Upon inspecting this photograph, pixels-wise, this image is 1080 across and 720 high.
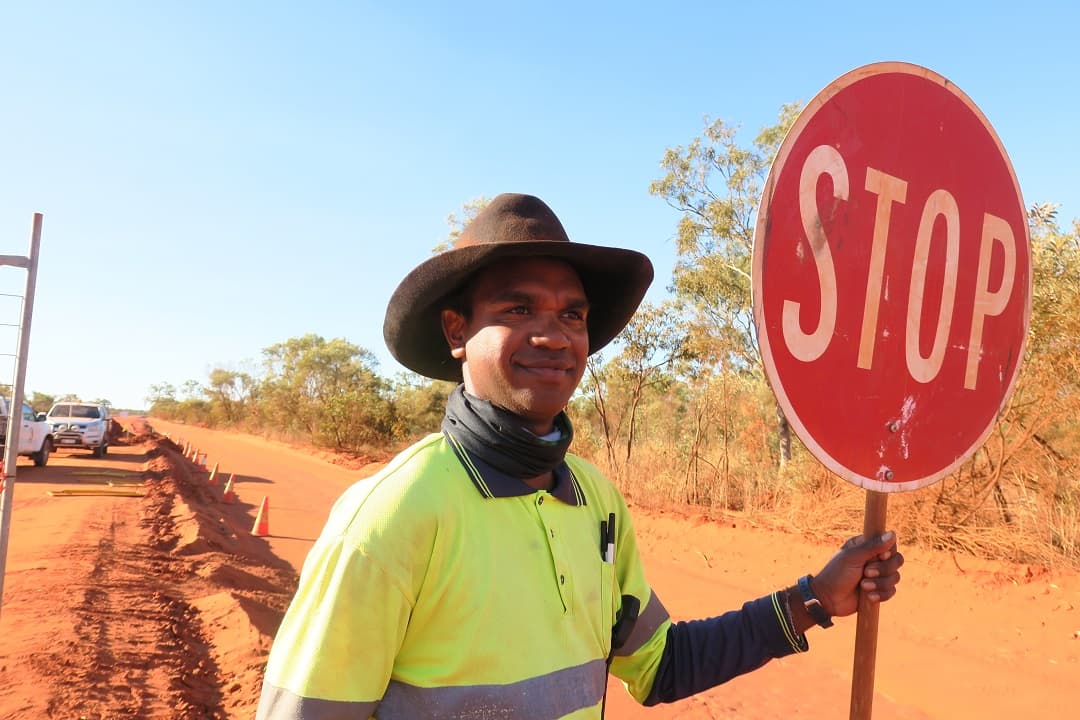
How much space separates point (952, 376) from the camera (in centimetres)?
162

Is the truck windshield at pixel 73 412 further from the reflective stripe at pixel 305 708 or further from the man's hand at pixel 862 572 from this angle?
the man's hand at pixel 862 572

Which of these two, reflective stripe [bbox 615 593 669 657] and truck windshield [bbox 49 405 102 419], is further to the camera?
truck windshield [bbox 49 405 102 419]

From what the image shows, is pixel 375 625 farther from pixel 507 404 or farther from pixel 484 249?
pixel 484 249

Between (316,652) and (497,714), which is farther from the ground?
(316,652)

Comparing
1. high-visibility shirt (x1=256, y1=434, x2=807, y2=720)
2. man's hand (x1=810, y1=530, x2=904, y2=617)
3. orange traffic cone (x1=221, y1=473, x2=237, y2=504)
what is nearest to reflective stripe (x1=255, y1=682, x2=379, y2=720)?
high-visibility shirt (x1=256, y1=434, x2=807, y2=720)

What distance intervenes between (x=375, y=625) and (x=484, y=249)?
801mm

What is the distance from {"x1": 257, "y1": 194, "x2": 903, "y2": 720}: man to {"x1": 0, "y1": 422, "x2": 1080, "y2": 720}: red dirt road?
3.12 m

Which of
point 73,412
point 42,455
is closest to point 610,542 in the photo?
point 42,455

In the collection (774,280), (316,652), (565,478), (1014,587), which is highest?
(774,280)

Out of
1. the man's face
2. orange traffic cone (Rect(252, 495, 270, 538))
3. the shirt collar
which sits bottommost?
orange traffic cone (Rect(252, 495, 270, 538))

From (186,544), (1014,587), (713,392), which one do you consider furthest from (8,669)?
(713,392)

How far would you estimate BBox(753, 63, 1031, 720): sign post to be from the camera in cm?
142

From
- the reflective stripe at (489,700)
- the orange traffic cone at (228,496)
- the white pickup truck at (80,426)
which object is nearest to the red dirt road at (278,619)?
the orange traffic cone at (228,496)

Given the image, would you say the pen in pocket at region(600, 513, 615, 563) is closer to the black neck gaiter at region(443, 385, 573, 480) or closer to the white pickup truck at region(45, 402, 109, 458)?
the black neck gaiter at region(443, 385, 573, 480)
